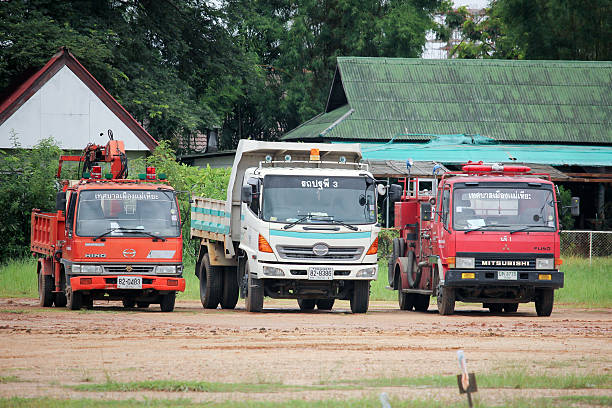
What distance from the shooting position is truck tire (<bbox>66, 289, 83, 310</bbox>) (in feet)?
72.5

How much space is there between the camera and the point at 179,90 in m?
47.2

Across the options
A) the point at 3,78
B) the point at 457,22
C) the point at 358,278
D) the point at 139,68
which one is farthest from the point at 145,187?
the point at 457,22

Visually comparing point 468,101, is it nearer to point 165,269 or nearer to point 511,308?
point 511,308

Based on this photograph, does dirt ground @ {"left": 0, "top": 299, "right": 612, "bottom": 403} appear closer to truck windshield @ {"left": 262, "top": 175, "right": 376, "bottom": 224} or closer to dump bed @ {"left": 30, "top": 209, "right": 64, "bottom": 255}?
dump bed @ {"left": 30, "top": 209, "right": 64, "bottom": 255}

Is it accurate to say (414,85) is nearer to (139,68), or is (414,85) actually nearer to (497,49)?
(139,68)

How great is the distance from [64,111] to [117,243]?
2063 centimetres

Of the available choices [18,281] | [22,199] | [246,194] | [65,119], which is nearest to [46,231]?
[246,194]

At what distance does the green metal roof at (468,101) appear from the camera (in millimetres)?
44406

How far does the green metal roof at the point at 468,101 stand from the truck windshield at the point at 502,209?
2142 centimetres

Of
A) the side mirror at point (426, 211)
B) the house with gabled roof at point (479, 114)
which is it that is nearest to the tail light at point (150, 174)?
the side mirror at point (426, 211)

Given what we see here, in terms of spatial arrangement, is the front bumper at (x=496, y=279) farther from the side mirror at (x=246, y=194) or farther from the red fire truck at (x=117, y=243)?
the red fire truck at (x=117, y=243)

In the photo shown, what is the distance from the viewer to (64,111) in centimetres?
4112

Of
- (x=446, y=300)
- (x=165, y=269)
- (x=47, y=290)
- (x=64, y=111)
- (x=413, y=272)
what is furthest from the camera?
(x=64, y=111)

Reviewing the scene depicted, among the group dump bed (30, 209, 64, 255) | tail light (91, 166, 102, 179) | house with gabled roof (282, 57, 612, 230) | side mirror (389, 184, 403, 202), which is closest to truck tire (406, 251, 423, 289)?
side mirror (389, 184, 403, 202)
